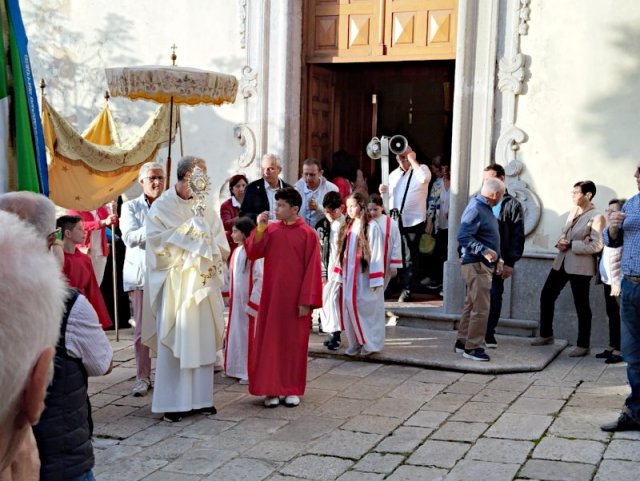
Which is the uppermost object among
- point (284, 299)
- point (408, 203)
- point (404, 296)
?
point (408, 203)

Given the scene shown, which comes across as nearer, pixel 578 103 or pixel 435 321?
pixel 578 103

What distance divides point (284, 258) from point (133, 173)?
10.2ft

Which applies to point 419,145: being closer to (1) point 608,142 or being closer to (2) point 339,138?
(2) point 339,138

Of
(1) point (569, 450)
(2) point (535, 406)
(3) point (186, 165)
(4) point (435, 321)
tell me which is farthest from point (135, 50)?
(1) point (569, 450)

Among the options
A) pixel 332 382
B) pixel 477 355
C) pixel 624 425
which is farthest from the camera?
pixel 477 355

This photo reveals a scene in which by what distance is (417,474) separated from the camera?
5.82 meters

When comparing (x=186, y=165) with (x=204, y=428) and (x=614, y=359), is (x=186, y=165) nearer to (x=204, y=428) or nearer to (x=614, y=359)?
(x=204, y=428)

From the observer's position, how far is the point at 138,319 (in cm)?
788

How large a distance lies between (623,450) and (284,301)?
263cm

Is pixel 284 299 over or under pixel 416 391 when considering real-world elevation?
over

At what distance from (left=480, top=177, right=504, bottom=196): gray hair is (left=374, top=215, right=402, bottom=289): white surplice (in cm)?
95

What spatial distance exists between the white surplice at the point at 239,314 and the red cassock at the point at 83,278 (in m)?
1.07

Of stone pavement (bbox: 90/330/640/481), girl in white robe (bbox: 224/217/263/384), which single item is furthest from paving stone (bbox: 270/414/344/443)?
girl in white robe (bbox: 224/217/263/384)

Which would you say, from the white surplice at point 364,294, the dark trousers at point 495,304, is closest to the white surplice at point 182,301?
the white surplice at point 364,294
